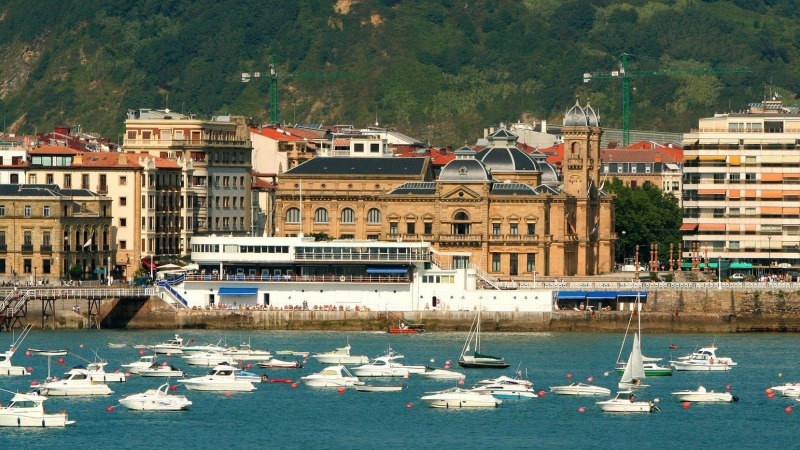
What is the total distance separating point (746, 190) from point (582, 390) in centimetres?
6659

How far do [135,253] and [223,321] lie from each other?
26.2 m

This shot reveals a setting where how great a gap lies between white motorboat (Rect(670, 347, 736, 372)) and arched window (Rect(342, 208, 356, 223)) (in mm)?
51392

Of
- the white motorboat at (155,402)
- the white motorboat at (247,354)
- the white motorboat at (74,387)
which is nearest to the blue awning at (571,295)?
the white motorboat at (247,354)

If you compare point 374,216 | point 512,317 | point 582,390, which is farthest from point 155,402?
point 374,216

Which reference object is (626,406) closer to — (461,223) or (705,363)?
(705,363)

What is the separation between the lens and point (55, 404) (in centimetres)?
12912

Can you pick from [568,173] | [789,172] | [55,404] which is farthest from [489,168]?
[55,404]

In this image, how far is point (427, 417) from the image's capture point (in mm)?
125625

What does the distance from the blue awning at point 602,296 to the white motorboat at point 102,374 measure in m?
45.9

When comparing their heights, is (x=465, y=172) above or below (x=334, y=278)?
above

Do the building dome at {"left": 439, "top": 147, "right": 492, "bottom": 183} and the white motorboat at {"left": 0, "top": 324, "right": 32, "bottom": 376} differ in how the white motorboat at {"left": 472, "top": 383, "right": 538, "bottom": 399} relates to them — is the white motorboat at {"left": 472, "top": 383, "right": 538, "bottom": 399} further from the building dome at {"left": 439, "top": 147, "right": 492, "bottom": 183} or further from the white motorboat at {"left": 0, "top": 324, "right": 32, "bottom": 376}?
the building dome at {"left": 439, "top": 147, "right": 492, "bottom": 183}

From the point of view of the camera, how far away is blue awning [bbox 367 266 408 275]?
6826 inches

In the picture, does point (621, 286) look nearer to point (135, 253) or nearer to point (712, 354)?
point (712, 354)

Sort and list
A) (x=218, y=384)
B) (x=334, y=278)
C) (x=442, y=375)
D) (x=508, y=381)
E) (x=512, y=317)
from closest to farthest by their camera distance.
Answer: (x=508, y=381), (x=218, y=384), (x=442, y=375), (x=512, y=317), (x=334, y=278)
